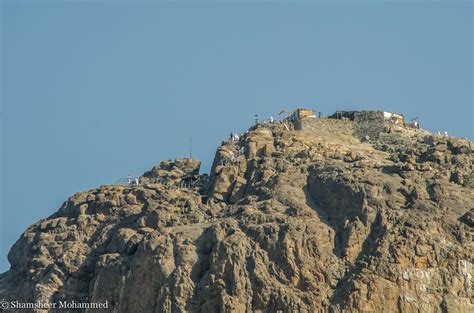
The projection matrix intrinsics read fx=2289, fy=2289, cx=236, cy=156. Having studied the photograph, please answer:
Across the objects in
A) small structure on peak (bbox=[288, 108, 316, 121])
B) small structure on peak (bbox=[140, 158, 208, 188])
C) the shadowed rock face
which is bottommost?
the shadowed rock face

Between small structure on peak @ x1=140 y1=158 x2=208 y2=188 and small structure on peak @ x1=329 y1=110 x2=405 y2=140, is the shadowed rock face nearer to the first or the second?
small structure on peak @ x1=140 y1=158 x2=208 y2=188

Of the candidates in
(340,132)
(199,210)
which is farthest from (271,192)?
(340,132)

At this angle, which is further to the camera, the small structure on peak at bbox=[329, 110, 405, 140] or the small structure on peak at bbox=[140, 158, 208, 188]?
the small structure on peak at bbox=[329, 110, 405, 140]

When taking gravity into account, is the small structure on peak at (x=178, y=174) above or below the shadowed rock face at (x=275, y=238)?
above

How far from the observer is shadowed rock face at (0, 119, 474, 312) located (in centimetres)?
10162

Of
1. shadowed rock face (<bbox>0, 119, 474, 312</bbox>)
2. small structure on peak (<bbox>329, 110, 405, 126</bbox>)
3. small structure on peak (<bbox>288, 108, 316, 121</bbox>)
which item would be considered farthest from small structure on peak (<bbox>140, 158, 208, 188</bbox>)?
small structure on peak (<bbox>329, 110, 405, 126</bbox>)

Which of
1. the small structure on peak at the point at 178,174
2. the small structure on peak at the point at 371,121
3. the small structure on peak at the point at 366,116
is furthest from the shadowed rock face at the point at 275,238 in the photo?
the small structure on peak at the point at 366,116

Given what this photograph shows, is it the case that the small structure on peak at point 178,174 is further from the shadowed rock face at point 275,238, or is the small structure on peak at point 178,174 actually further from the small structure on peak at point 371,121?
the small structure on peak at point 371,121

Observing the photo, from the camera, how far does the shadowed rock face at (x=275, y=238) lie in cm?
10162

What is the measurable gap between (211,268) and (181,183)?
45.6 feet

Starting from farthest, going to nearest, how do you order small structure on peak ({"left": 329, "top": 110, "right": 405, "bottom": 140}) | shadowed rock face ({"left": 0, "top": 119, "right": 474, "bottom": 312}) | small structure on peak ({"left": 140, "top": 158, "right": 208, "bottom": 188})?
small structure on peak ({"left": 329, "top": 110, "right": 405, "bottom": 140}), small structure on peak ({"left": 140, "top": 158, "right": 208, "bottom": 188}), shadowed rock face ({"left": 0, "top": 119, "right": 474, "bottom": 312})

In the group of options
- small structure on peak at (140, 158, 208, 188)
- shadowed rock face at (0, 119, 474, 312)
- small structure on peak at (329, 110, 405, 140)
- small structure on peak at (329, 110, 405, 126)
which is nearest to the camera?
shadowed rock face at (0, 119, 474, 312)

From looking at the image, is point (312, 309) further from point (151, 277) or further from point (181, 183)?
point (181, 183)

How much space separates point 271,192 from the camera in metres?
108
